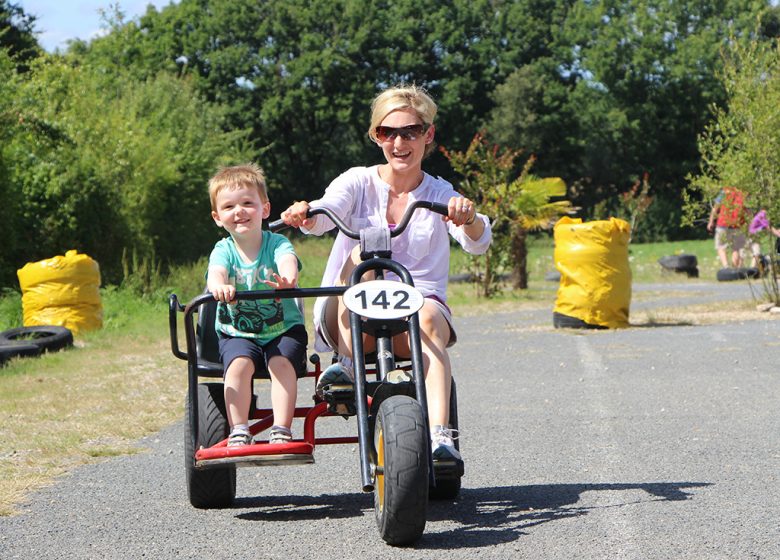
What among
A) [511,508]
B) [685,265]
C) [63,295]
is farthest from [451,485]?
[685,265]

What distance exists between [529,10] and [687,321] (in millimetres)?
51441

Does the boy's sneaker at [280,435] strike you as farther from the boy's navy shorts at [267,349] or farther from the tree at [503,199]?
the tree at [503,199]

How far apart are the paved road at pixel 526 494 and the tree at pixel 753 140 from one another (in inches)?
308

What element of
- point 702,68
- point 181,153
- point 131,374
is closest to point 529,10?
point 702,68

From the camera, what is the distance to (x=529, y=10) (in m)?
65.6

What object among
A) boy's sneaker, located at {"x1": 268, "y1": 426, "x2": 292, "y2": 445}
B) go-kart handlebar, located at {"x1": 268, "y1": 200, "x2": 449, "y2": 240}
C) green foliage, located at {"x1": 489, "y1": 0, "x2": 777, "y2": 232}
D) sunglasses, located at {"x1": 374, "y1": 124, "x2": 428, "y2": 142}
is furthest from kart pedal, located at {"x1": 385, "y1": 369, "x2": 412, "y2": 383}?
green foliage, located at {"x1": 489, "y1": 0, "x2": 777, "y2": 232}

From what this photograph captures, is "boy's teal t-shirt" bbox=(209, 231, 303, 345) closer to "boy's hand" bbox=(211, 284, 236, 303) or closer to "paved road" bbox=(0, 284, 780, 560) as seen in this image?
"boy's hand" bbox=(211, 284, 236, 303)

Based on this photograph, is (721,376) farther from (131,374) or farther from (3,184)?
(3,184)

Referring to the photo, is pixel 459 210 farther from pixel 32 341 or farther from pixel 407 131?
pixel 32 341

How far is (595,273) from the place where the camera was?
616 inches

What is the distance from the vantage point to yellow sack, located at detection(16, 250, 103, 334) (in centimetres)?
1642

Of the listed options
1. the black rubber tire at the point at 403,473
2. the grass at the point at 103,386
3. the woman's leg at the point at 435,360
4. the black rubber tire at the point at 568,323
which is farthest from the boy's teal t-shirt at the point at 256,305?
the black rubber tire at the point at 568,323

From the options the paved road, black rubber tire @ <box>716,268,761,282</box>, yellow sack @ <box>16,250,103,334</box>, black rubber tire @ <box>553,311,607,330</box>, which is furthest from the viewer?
black rubber tire @ <box>716,268,761,282</box>

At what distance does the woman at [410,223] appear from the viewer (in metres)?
5.31
